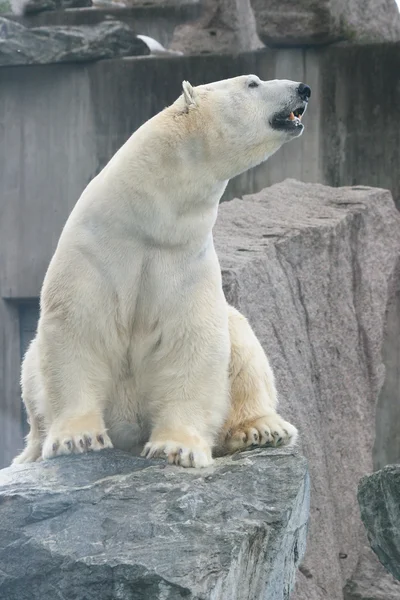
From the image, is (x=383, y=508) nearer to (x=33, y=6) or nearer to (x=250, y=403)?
(x=250, y=403)

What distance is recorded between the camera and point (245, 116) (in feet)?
12.3

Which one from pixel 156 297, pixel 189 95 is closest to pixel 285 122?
pixel 189 95

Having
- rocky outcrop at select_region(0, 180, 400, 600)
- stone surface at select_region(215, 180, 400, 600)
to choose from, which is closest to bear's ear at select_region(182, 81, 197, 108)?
rocky outcrop at select_region(0, 180, 400, 600)

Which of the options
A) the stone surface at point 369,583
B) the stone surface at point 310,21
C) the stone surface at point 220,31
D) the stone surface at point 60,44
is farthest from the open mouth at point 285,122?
the stone surface at point 220,31

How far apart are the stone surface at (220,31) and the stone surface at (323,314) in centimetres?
452

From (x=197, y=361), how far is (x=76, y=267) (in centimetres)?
52

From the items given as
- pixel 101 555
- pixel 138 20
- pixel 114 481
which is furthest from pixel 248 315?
pixel 138 20

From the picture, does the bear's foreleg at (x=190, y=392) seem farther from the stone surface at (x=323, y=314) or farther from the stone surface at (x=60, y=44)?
the stone surface at (x=60, y=44)

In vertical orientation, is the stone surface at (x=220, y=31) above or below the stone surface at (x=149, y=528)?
above

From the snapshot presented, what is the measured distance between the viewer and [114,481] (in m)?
3.19

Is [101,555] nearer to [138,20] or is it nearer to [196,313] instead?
[196,313]

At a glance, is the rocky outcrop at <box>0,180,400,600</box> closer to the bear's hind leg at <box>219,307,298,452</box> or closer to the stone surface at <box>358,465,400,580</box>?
the bear's hind leg at <box>219,307,298,452</box>

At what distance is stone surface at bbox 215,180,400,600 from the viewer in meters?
5.53

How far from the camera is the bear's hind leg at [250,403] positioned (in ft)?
12.3
